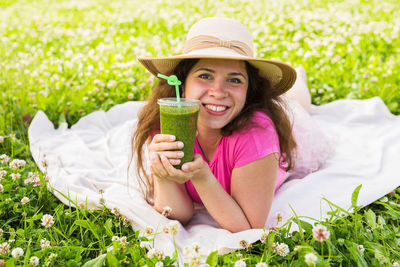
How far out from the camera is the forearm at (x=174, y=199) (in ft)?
9.06

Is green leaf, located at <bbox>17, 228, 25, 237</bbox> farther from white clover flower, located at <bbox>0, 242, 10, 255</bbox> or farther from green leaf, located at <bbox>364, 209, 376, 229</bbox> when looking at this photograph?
green leaf, located at <bbox>364, 209, 376, 229</bbox>

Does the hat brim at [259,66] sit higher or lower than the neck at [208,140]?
higher

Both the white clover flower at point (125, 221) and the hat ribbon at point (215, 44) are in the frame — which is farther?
the white clover flower at point (125, 221)

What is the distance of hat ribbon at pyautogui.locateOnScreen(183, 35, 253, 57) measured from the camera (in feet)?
8.30

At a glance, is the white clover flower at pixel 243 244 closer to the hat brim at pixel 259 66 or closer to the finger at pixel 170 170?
the finger at pixel 170 170

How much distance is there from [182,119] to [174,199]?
34.6 inches

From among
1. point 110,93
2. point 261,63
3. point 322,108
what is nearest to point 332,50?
point 322,108

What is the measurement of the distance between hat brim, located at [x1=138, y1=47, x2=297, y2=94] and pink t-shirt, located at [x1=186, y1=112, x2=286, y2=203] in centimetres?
26

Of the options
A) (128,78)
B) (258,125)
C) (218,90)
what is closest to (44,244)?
(218,90)

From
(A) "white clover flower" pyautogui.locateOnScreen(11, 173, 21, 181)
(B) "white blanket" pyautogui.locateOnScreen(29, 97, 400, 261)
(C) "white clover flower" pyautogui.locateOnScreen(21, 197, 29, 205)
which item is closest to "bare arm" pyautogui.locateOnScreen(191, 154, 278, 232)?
(B) "white blanket" pyautogui.locateOnScreen(29, 97, 400, 261)

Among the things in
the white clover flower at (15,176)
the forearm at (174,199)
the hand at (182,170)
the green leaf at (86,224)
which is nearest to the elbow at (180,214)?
the forearm at (174,199)

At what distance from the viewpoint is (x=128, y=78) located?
545 centimetres

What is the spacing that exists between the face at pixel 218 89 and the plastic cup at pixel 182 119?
15.3 inches

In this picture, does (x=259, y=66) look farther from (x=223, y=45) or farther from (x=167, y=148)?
(x=167, y=148)
